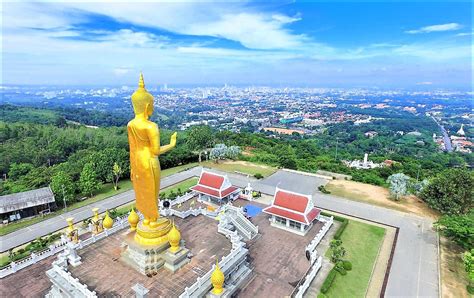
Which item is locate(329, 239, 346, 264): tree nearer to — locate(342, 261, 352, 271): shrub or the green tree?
locate(342, 261, 352, 271): shrub

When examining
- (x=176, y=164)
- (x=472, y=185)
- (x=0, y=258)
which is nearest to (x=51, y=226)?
(x=0, y=258)

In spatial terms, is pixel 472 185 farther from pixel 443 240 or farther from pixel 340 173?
pixel 340 173

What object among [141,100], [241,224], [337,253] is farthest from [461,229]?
[141,100]

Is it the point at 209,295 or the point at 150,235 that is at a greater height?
the point at 150,235

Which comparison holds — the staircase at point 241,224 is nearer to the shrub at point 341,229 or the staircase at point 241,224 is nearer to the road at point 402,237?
the shrub at point 341,229

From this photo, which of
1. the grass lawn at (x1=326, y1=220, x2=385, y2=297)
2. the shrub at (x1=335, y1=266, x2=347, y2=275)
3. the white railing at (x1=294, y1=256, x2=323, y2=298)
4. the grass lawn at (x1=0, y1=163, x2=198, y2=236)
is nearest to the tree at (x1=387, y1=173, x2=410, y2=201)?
the grass lawn at (x1=326, y1=220, x2=385, y2=297)

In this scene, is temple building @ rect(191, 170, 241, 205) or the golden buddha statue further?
temple building @ rect(191, 170, 241, 205)
